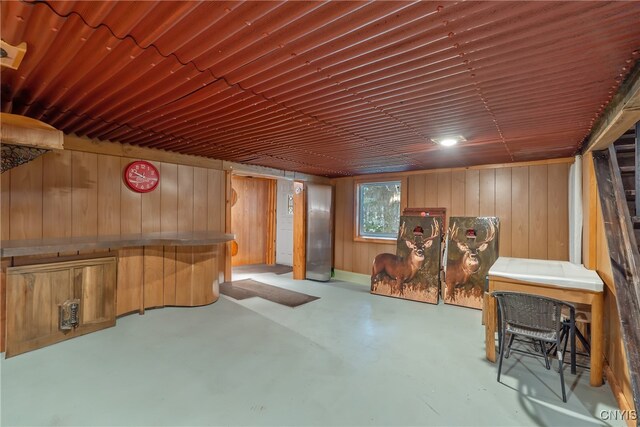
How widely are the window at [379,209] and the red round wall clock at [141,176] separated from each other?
4.04m

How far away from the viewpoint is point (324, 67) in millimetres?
1878

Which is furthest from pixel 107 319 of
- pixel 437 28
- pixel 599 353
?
pixel 599 353

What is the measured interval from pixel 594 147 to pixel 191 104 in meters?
4.05

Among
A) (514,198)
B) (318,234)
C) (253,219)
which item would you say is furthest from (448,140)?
(253,219)

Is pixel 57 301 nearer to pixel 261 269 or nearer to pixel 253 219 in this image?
pixel 261 269

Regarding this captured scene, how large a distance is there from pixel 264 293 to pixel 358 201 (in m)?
2.87

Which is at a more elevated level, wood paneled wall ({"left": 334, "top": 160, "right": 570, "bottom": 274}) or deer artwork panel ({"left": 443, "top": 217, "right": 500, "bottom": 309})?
wood paneled wall ({"left": 334, "top": 160, "right": 570, "bottom": 274})

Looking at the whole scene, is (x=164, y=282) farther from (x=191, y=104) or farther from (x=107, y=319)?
(x=191, y=104)

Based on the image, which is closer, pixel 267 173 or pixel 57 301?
pixel 57 301

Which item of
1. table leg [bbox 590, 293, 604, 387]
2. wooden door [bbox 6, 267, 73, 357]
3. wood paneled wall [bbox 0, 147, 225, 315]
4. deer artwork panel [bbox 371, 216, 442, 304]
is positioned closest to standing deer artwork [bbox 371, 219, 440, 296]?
deer artwork panel [bbox 371, 216, 442, 304]

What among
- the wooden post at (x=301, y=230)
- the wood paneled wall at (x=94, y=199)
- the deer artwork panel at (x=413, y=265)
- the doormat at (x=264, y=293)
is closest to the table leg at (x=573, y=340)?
the deer artwork panel at (x=413, y=265)

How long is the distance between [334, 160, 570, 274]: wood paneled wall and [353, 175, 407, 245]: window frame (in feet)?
0.38

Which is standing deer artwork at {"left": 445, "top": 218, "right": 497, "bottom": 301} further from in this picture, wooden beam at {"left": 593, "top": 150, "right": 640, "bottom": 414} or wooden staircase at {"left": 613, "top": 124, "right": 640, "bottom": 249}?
wooden beam at {"left": 593, "top": 150, "right": 640, "bottom": 414}

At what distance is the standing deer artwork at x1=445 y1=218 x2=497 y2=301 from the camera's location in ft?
15.7
